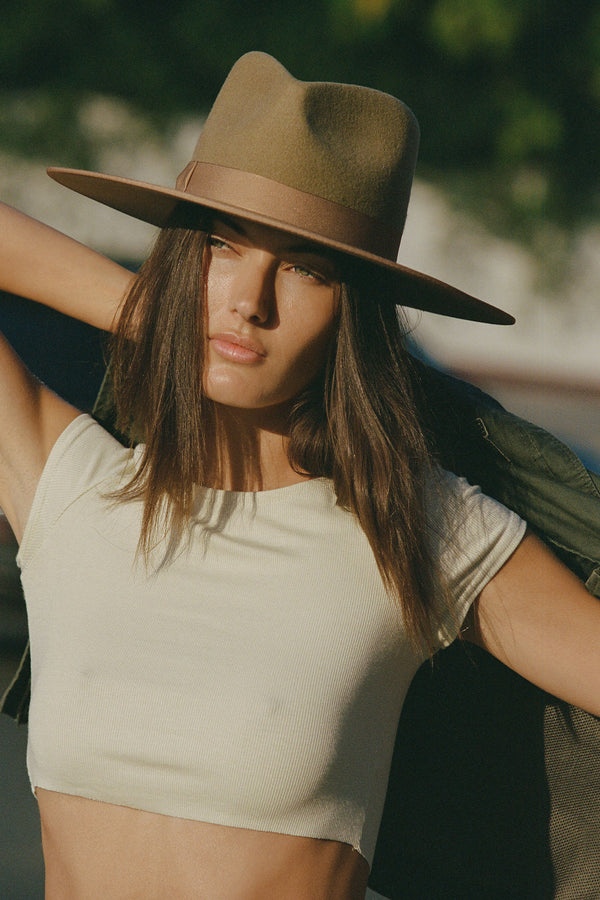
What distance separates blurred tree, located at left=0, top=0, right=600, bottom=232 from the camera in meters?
4.78

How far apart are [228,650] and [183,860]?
11.9 inches

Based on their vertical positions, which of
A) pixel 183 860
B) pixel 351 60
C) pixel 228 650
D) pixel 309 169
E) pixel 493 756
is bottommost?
pixel 183 860

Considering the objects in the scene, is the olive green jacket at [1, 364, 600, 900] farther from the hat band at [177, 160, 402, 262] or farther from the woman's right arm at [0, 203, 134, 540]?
the woman's right arm at [0, 203, 134, 540]

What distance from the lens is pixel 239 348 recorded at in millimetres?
1613

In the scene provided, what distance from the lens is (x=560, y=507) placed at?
1.82 meters

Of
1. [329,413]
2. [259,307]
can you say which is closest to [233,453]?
[329,413]

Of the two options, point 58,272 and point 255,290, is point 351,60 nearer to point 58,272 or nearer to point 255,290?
point 58,272

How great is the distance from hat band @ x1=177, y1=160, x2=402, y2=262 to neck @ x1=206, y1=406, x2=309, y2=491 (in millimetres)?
366

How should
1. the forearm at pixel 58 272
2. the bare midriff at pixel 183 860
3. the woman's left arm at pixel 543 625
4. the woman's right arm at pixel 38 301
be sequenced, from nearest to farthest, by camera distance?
the bare midriff at pixel 183 860 → the woman's left arm at pixel 543 625 → the woman's right arm at pixel 38 301 → the forearm at pixel 58 272

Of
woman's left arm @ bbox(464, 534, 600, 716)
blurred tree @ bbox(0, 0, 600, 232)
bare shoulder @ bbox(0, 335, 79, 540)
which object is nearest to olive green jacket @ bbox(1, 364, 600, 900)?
woman's left arm @ bbox(464, 534, 600, 716)

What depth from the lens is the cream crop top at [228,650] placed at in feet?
5.09

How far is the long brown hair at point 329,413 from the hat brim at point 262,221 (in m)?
0.04

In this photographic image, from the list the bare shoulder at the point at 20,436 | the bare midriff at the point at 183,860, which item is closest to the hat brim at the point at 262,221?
the bare shoulder at the point at 20,436

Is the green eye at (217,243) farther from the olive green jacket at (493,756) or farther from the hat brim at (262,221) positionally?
the olive green jacket at (493,756)
